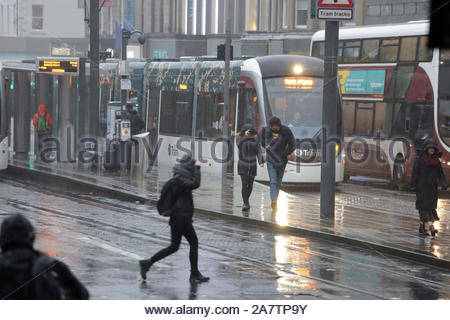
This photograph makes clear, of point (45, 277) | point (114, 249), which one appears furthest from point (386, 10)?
point (45, 277)

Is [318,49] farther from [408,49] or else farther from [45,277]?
[45,277]

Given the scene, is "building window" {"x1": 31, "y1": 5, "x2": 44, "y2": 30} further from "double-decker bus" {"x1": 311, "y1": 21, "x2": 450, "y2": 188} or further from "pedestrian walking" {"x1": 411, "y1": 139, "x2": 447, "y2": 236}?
"pedestrian walking" {"x1": 411, "y1": 139, "x2": 447, "y2": 236}

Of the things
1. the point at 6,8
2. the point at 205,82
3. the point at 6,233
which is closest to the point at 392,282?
the point at 6,233

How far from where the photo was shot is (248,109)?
2222cm

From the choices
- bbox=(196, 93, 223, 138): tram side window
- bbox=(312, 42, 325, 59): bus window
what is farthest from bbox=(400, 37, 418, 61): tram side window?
bbox=(196, 93, 223, 138): tram side window

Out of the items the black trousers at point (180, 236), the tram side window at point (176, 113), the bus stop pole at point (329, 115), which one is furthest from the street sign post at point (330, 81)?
the tram side window at point (176, 113)

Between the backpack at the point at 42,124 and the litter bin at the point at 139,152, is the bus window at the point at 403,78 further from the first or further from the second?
the backpack at the point at 42,124

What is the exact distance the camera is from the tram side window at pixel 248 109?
2173cm

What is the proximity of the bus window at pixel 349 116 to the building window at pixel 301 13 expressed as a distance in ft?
65.7

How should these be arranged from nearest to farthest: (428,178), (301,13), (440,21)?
(428,178) < (440,21) < (301,13)

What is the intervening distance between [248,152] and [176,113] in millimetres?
10925

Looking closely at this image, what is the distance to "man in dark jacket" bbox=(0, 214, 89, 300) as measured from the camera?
214 inches

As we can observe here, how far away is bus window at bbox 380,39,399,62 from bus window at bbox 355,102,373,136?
1410 millimetres
